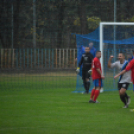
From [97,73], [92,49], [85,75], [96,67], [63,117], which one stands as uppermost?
[92,49]

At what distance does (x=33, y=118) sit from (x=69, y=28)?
18.3 m

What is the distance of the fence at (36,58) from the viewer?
14.9 meters

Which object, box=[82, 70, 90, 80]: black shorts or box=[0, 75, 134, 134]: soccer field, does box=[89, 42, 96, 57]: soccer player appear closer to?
box=[82, 70, 90, 80]: black shorts

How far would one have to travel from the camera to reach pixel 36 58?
15.1m

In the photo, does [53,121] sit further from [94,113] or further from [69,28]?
[69,28]

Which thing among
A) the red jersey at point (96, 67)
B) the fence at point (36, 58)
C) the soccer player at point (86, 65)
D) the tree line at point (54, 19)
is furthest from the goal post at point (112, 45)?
the tree line at point (54, 19)

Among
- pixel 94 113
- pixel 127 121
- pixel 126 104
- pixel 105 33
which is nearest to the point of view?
pixel 127 121

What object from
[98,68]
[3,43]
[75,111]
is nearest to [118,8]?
[3,43]

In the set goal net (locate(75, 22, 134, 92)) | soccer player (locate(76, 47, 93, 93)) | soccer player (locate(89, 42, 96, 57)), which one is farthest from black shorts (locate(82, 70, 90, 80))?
soccer player (locate(89, 42, 96, 57))

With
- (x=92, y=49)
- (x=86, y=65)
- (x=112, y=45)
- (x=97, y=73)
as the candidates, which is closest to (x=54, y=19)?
(x=112, y=45)

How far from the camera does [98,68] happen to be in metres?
10.4

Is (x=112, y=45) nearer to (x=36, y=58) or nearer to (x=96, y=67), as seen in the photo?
(x=36, y=58)

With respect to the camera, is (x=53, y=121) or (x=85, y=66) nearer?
(x=53, y=121)

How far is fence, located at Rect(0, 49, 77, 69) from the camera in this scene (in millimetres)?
14922
